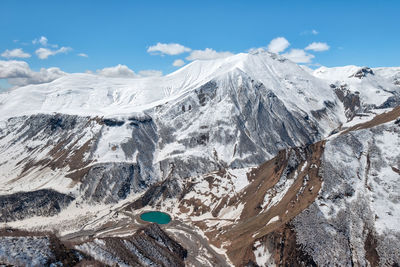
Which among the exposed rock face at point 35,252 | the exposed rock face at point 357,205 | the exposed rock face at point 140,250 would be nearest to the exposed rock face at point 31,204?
the exposed rock face at point 140,250

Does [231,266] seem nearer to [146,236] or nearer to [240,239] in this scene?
[240,239]

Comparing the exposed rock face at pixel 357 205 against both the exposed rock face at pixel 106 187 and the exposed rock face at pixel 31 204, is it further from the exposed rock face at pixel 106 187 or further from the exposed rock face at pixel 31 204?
the exposed rock face at pixel 31 204

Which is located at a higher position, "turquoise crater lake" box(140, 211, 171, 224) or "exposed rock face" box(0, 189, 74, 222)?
"exposed rock face" box(0, 189, 74, 222)

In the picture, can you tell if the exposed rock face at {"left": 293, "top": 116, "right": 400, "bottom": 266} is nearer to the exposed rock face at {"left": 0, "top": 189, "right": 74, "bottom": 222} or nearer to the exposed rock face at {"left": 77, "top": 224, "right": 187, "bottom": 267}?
the exposed rock face at {"left": 77, "top": 224, "right": 187, "bottom": 267}

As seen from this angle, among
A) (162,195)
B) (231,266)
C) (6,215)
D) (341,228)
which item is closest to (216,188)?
(162,195)

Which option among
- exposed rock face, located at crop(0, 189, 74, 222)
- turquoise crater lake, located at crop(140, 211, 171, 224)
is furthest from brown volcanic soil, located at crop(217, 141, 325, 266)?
exposed rock face, located at crop(0, 189, 74, 222)

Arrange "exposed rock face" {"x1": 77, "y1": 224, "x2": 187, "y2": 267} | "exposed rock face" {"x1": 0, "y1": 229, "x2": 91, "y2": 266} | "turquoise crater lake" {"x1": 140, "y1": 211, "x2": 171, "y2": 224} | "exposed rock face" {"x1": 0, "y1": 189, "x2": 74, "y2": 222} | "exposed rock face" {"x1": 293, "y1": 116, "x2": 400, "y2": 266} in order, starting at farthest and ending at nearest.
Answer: "exposed rock face" {"x1": 0, "y1": 189, "x2": 74, "y2": 222} → "turquoise crater lake" {"x1": 140, "y1": 211, "x2": 171, "y2": 224} → "exposed rock face" {"x1": 293, "y1": 116, "x2": 400, "y2": 266} → "exposed rock face" {"x1": 77, "y1": 224, "x2": 187, "y2": 267} → "exposed rock face" {"x1": 0, "y1": 229, "x2": 91, "y2": 266}
